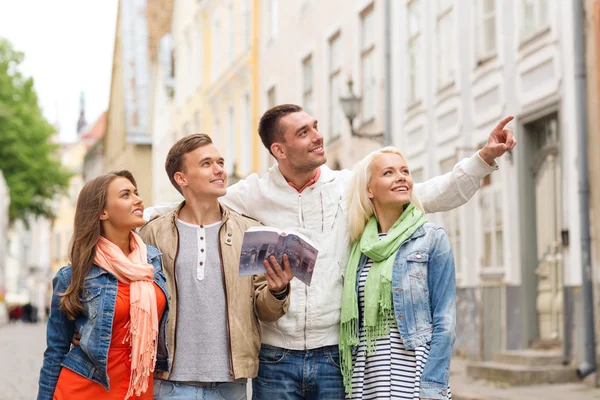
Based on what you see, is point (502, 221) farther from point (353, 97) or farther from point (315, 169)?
point (315, 169)

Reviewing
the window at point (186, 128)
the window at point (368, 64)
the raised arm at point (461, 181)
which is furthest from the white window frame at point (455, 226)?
the window at point (186, 128)

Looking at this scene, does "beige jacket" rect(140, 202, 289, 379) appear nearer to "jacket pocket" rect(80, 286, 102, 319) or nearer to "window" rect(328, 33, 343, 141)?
"jacket pocket" rect(80, 286, 102, 319)

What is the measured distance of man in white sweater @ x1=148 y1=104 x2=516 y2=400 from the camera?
474 cm

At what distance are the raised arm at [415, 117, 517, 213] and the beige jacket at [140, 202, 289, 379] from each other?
2.74 ft

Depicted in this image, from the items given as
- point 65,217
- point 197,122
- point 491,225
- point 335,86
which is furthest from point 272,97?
point 65,217

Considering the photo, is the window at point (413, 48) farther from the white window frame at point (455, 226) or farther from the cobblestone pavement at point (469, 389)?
the cobblestone pavement at point (469, 389)

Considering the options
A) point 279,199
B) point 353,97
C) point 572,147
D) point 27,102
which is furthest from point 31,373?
point 27,102

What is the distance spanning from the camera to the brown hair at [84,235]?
457 centimetres

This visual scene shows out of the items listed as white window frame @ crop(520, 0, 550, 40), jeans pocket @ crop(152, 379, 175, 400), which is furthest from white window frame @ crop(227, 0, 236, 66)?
jeans pocket @ crop(152, 379, 175, 400)

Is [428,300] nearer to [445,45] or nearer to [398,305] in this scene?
[398,305]

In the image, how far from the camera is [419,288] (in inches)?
180

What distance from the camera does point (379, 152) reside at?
4.84m

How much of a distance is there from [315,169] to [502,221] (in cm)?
1132

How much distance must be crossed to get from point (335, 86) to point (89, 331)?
19561 mm
